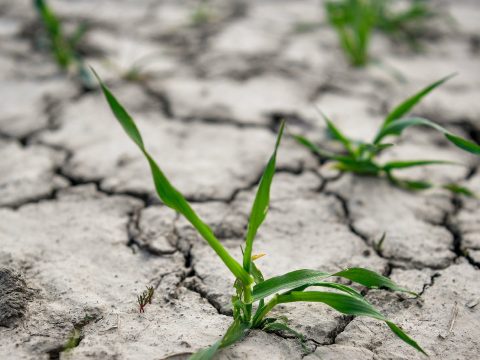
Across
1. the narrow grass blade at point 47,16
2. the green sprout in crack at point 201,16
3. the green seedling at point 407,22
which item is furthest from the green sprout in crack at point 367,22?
the narrow grass blade at point 47,16

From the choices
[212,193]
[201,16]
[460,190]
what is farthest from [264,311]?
[201,16]

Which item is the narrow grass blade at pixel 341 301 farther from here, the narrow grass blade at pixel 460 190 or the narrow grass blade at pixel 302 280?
the narrow grass blade at pixel 460 190

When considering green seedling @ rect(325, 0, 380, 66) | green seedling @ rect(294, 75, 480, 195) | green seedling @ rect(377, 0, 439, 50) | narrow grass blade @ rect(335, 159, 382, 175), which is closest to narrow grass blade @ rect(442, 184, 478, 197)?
green seedling @ rect(294, 75, 480, 195)

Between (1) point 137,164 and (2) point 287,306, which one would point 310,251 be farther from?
(1) point 137,164

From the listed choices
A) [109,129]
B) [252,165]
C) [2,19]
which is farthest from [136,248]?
[2,19]

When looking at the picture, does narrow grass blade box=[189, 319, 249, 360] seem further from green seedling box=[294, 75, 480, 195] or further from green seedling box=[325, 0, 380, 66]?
green seedling box=[325, 0, 380, 66]
